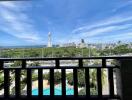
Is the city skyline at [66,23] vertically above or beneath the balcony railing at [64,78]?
above

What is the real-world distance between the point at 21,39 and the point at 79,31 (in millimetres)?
8411

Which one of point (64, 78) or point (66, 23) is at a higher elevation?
point (66, 23)

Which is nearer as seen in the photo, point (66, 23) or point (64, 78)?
point (64, 78)

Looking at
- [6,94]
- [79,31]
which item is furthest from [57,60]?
[79,31]

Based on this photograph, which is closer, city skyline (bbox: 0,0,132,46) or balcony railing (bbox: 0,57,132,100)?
balcony railing (bbox: 0,57,132,100)

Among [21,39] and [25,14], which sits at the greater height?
[25,14]

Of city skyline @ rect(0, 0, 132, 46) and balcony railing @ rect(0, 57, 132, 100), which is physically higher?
city skyline @ rect(0, 0, 132, 46)

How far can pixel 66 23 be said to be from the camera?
92.6 ft

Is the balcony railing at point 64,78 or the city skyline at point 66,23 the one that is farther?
the city skyline at point 66,23

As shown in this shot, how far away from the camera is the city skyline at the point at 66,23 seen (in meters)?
23.9

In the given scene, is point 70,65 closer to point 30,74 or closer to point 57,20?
point 30,74

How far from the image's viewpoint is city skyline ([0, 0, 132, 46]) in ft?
78.5

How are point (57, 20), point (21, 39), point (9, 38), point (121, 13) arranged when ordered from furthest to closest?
point (57, 20)
point (9, 38)
point (21, 39)
point (121, 13)

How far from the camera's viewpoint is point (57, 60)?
2.77m
